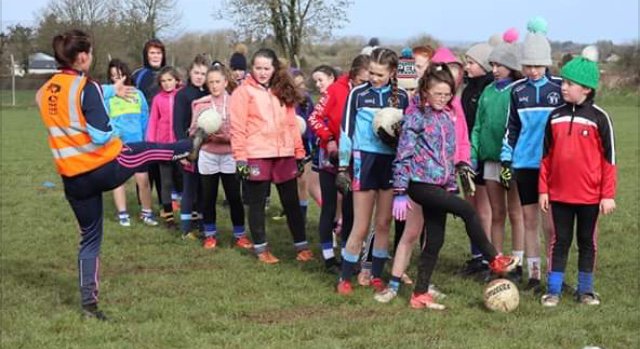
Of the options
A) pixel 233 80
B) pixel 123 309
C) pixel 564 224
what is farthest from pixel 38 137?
pixel 564 224

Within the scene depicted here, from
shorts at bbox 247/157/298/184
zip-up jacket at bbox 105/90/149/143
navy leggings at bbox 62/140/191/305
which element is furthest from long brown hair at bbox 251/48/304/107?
zip-up jacket at bbox 105/90/149/143

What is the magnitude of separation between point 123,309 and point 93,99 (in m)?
1.70

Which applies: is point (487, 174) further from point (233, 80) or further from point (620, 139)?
point (620, 139)

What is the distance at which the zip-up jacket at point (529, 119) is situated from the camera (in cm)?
633

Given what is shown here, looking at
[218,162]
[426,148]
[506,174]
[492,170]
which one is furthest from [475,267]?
[218,162]

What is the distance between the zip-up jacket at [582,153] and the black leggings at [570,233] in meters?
0.13

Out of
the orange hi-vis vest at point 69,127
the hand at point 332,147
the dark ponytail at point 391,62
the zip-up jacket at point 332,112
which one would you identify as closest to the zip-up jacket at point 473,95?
the dark ponytail at point 391,62

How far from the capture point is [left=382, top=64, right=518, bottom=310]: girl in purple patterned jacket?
19.4 feet

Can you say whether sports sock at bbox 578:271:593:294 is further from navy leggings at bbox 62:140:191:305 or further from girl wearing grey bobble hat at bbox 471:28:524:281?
navy leggings at bbox 62:140:191:305

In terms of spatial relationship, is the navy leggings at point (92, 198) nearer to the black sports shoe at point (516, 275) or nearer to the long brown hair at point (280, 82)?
the long brown hair at point (280, 82)

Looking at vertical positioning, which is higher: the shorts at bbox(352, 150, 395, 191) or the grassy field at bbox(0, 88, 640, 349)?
the shorts at bbox(352, 150, 395, 191)

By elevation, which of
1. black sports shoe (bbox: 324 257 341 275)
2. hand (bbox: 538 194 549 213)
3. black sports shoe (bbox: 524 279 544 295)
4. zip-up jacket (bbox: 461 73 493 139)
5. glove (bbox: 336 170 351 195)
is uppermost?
zip-up jacket (bbox: 461 73 493 139)

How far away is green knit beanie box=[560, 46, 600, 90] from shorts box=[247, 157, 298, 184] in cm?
279

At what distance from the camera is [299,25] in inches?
1688
